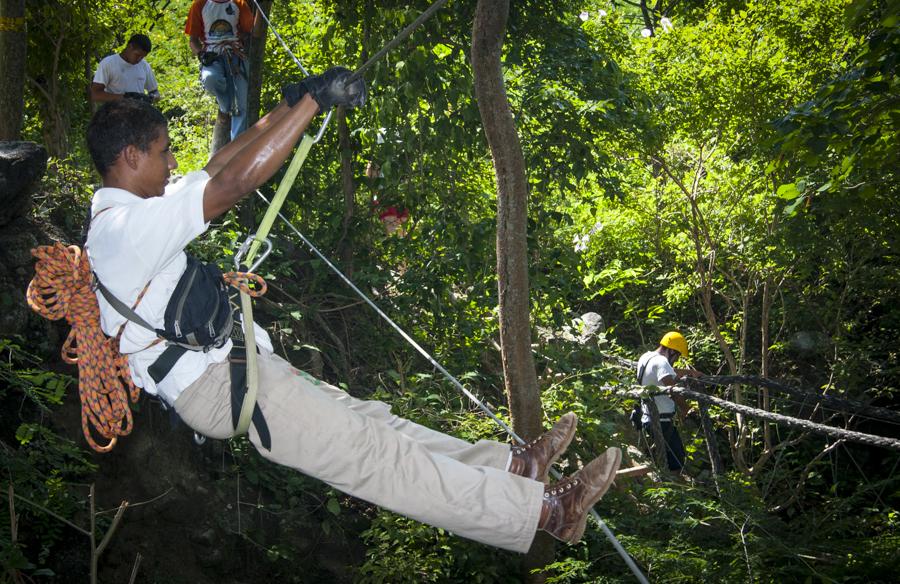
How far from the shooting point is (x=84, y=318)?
2.96 meters

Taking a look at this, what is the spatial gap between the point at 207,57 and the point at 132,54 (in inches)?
25.3

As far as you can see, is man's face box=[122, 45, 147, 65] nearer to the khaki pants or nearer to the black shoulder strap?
the black shoulder strap

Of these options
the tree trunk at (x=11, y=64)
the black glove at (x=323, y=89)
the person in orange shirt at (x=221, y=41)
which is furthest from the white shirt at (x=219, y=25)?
the black glove at (x=323, y=89)

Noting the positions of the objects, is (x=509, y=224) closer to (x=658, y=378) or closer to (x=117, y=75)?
(x=117, y=75)

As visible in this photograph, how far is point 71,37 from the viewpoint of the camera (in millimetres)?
7746

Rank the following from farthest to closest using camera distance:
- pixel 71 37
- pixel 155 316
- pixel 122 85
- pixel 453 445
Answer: pixel 71 37
pixel 122 85
pixel 453 445
pixel 155 316

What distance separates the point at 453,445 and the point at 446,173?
353 cm

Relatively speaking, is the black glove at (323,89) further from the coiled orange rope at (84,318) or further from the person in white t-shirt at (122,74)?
the person in white t-shirt at (122,74)

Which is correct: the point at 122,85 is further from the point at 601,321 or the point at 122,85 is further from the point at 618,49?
the point at 601,321

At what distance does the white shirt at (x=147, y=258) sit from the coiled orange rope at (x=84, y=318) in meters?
0.05

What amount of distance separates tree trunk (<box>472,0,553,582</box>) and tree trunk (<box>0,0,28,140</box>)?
303 centimetres

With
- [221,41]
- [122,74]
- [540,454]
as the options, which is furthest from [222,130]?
[540,454]

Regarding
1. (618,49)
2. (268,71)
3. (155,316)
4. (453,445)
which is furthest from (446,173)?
(155,316)

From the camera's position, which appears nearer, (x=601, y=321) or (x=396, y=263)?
(x=396, y=263)
